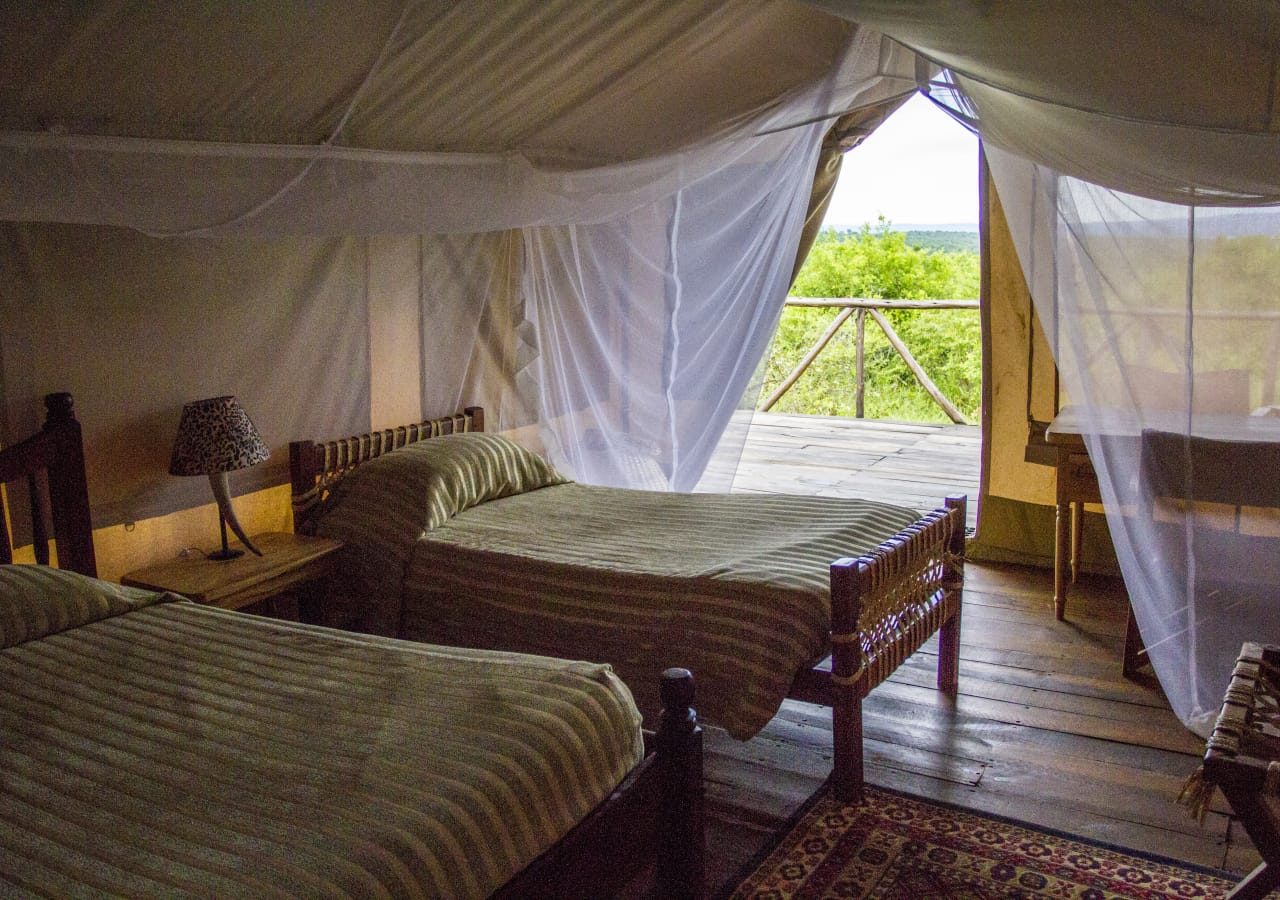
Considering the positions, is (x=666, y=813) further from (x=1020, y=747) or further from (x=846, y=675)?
(x=1020, y=747)

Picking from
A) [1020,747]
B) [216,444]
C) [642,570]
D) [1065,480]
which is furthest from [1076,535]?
[216,444]

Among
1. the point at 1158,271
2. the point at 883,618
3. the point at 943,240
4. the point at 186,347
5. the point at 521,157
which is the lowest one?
the point at 883,618

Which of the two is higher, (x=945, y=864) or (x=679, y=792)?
(x=679, y=792)

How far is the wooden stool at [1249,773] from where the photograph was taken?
5.89ft

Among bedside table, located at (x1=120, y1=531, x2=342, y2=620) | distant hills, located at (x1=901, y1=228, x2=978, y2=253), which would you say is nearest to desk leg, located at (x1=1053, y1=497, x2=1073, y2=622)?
bedside table, located at (x1=120, y1=531, x2=342, y2=620)

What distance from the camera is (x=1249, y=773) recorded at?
179cm

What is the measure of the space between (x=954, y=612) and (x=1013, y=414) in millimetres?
1584

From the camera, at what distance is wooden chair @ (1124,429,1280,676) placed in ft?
8.29

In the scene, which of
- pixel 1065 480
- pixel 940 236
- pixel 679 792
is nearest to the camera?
pixel 679 792

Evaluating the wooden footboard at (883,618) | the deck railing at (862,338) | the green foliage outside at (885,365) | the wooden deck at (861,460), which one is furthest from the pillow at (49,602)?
the deck railing at (862,338)

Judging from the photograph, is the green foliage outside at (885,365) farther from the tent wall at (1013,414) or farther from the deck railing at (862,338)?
the tent wall at (1013,414)

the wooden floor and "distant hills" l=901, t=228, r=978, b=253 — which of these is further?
"distant hills" l=901, t=228, r=978, b=253

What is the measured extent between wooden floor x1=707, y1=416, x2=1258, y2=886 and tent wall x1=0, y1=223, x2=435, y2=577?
5.43ft

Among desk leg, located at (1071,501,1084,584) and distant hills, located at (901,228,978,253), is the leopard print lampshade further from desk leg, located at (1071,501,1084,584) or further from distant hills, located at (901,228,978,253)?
distant hills, located at (901,228,978,253)
